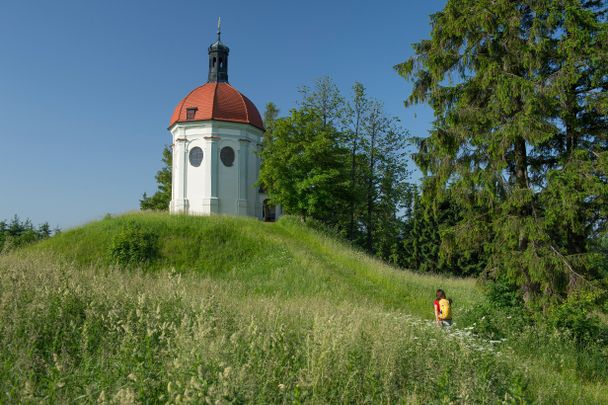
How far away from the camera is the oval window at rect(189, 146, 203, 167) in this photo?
31.3 metres

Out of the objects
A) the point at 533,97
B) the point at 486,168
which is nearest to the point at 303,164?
the point at 486,168

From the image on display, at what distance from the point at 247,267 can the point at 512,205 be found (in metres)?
10.4

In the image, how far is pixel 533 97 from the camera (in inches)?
425

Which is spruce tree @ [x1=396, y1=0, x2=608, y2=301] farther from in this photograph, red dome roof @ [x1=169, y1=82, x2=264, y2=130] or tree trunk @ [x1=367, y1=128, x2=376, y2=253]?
red dome roof @ [x1=169, y1=82, x2=264, y2=130]

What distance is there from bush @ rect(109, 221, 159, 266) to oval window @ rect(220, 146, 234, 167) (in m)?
12.5

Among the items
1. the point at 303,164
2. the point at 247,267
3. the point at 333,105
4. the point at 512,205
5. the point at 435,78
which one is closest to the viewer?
the point at 512,205

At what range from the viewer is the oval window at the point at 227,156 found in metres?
31.5

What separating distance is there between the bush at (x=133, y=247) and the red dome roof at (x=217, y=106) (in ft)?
44.5

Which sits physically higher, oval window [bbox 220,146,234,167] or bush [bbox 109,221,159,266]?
oval window [bbox 220,146,234,167]

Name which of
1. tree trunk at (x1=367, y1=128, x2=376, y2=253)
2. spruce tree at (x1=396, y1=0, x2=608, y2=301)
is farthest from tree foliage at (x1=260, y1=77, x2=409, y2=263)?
spruce tree at (x1=396, y1=0, x2=608, y2=301)

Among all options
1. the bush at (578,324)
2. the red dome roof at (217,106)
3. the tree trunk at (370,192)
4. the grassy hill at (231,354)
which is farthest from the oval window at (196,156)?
the bush at (578,324)

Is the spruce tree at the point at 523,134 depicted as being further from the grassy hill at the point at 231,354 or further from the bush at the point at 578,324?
the grassy hill at the point at 231,354

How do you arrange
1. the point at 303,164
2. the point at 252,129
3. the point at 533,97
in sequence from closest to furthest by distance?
the point at 533,97 < the point at 303,164 < the point at 252,129

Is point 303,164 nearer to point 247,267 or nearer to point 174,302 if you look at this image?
point 247,267
